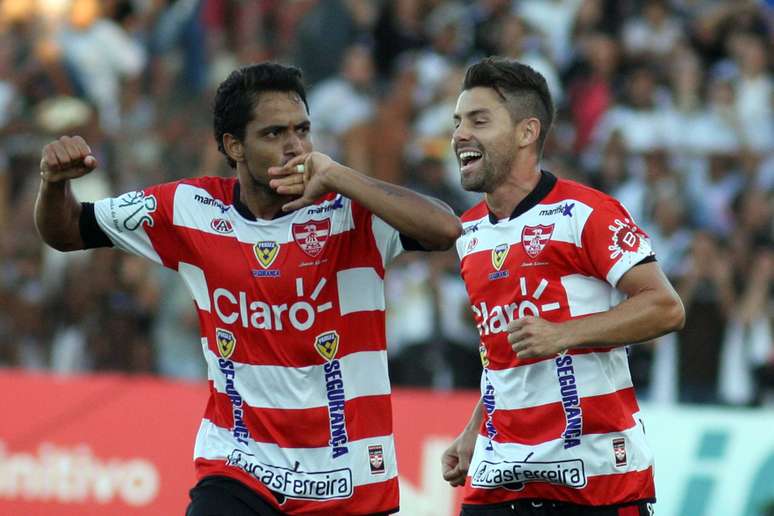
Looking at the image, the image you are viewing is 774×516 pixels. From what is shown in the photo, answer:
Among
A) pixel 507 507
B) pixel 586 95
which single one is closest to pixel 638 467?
pixel 507 507

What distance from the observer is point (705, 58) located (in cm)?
1448

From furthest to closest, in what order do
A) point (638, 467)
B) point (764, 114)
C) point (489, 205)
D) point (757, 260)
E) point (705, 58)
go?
point (705, 58) < point (764, 114) < point (757, 260) < point (489, 205) < point (638, 467)

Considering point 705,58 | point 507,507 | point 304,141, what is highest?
point 705,58

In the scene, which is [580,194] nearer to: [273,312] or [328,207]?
[328,207]

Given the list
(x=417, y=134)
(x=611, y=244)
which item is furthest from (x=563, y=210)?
(x=417, y=134)

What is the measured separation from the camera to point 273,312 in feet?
20.9

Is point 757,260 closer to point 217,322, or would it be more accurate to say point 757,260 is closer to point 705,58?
point 705,58

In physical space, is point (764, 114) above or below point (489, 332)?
above

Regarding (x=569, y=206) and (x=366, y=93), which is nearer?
(x=569, y=206)

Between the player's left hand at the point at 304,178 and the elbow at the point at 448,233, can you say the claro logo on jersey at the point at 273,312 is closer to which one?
the player's left hand at the point at 304,178

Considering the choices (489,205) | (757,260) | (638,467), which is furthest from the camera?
(757,260)

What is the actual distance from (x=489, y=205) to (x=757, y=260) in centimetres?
592

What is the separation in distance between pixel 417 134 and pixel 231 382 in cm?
789

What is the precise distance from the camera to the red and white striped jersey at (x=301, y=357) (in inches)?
248
